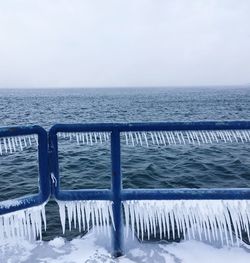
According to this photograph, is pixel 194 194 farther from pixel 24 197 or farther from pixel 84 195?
pixel 24 197

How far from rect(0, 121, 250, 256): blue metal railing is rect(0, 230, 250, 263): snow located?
1.46 feet

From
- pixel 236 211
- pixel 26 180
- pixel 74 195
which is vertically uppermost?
pixel 74 195

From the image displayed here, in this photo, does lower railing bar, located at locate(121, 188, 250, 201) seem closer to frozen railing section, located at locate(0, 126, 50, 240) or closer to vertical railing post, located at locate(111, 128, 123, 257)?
vertical railing post, located at locate(111, 128, 123, 257)

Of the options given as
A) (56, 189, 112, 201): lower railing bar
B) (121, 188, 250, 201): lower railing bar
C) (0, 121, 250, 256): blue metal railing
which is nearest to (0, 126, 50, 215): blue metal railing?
(0, 121, 250, 256): blue metal railing

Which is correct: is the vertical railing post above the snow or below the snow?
above

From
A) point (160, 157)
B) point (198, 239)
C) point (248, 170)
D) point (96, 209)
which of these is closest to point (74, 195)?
point (96, 209)

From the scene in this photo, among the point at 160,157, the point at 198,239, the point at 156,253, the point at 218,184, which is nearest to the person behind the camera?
the point at 156,253

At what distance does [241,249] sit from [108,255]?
4.54ft

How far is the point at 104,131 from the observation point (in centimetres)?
261

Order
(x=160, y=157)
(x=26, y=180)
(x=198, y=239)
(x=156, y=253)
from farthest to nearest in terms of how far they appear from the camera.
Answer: (x=160, y=157), (x=26, y=180), (x=198, y=239), (x=156, y=253)

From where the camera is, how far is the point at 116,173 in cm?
269

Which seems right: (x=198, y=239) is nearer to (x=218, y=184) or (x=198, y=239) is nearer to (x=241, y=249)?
(x=241, y=249)

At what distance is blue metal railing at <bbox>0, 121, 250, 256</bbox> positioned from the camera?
2.54m

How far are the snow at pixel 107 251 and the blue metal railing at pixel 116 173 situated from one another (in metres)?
0.44
